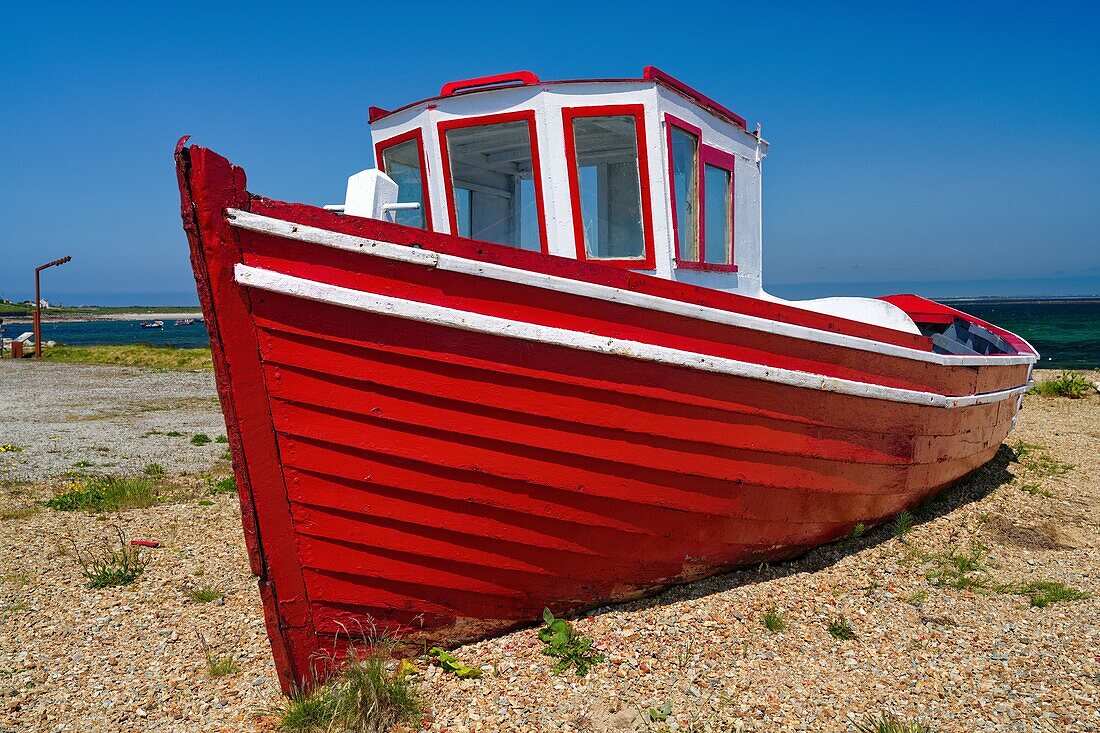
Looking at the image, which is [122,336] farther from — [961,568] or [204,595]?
[961,568]

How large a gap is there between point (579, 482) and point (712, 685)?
1300 millimetres

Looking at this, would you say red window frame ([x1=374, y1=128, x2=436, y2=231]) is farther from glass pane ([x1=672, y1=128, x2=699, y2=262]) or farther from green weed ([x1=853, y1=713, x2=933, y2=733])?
green weed ([x1=853, y1=713, x2=933, y2=733])

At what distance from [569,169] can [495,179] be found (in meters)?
0.94

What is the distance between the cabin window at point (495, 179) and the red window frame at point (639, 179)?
0.23m

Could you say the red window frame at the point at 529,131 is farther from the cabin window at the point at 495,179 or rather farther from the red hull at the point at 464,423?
the red hull at the point at 464,423

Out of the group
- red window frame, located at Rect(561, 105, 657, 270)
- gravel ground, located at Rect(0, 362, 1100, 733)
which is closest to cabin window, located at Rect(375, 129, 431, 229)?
red window frame, located at Rect(561, 105, 657, 270)

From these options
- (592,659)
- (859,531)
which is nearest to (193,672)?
(592,659)

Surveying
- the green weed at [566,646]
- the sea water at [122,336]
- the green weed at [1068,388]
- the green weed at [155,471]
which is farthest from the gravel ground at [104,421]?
the sea water at [122,336]

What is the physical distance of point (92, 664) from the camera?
417 centimetres

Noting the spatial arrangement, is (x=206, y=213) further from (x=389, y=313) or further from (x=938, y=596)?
(x=938, y=596)

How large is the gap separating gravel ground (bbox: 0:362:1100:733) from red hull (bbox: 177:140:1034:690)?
39cm

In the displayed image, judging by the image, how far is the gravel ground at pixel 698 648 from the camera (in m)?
3.58

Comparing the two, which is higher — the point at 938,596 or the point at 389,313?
the point at 389,313

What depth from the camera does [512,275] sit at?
3.53m
